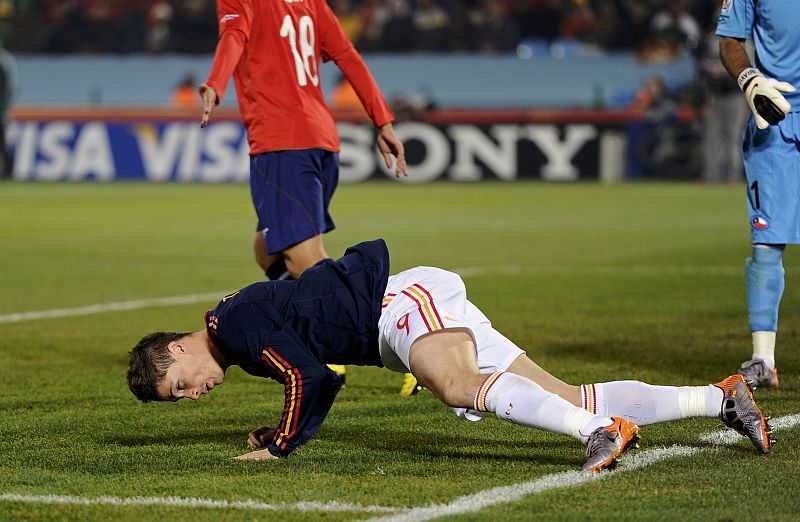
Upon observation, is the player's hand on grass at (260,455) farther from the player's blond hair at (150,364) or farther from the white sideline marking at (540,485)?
the white sideline marking at (540,485)

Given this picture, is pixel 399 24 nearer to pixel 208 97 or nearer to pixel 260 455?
pixel 208 97

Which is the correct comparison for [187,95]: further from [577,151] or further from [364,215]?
[364,215]

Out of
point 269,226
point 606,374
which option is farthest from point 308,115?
point 606,374

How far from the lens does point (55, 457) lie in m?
5.41

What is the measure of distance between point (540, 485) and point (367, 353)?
887 millimetres

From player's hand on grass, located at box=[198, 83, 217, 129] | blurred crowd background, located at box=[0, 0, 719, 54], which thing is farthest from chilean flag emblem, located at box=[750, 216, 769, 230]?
blurred crowd background, located at box=[0, 0, 719, 54]

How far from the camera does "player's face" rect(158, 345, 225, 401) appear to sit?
16.8 ft

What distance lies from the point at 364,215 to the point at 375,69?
35.9 ft

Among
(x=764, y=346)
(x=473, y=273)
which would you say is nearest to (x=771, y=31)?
(x=764, y=346)

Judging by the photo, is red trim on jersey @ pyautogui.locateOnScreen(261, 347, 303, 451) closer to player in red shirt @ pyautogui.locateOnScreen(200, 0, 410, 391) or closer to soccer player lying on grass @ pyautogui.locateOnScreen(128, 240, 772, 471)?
soccer player lying on grass @ pyautogui.locateOnScreen(128, 240, 772, 471)

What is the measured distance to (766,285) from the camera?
705 cm

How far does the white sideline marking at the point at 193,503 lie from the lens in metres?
4.48

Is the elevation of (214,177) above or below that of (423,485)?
below

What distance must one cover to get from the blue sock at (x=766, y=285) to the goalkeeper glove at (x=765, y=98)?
2.16ft
